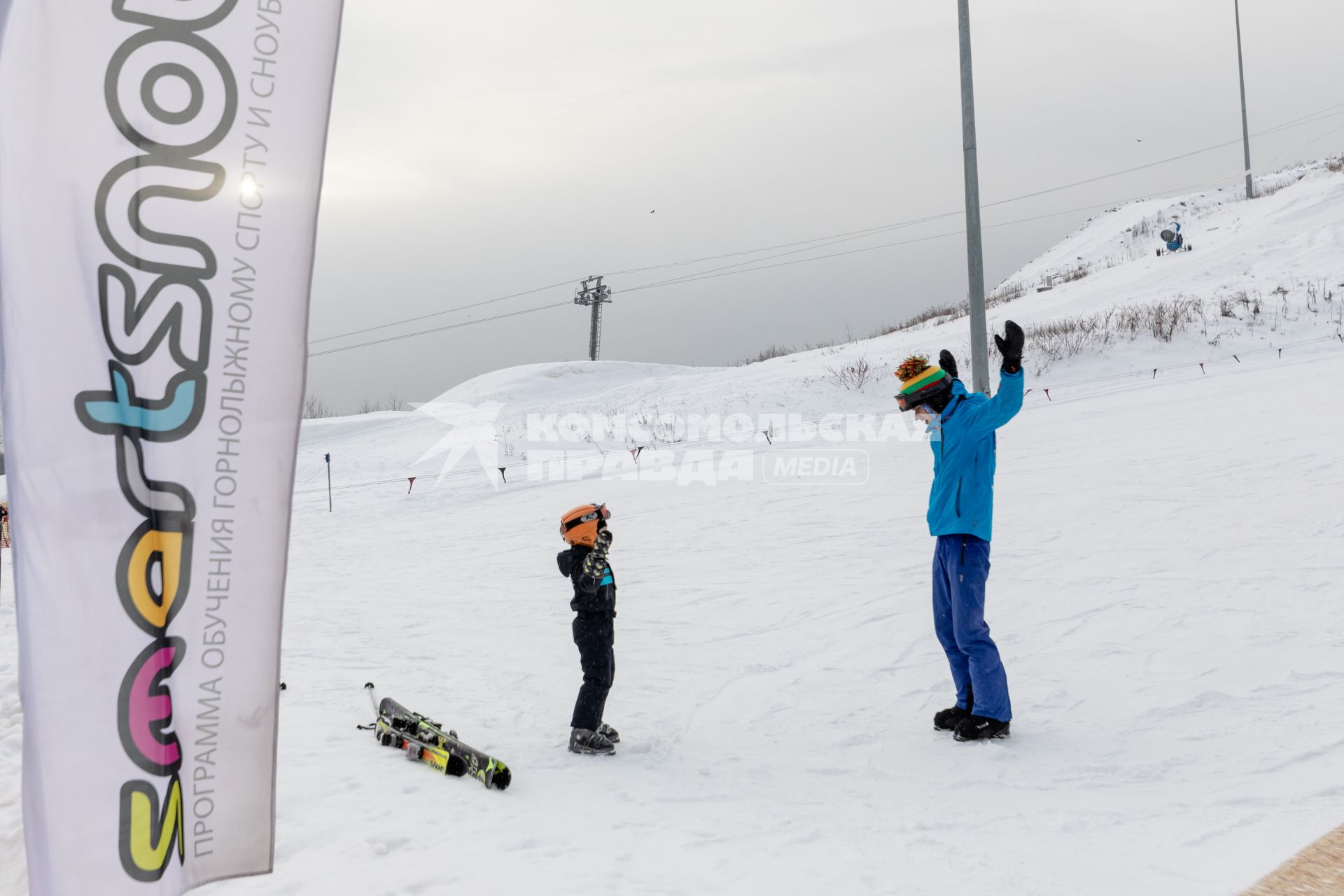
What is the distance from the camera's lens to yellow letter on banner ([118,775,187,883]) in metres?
2.54

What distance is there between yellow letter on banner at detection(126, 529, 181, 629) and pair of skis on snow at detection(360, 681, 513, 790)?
263cm

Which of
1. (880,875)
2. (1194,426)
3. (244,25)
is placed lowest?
(880,875)

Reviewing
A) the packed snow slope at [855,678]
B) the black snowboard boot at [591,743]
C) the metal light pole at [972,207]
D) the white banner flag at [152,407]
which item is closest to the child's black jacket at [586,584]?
the black snowboard boot at [591,743]

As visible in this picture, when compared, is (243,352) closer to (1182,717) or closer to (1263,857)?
(1263,857)

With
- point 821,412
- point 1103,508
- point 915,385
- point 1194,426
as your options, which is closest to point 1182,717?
point 915,385

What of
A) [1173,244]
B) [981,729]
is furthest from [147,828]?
[1173,244]

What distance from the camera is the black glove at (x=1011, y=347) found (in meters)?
4.78

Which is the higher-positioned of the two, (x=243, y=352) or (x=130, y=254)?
(x=130, y=254)

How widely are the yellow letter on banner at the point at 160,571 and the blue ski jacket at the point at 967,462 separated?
13.0 feet

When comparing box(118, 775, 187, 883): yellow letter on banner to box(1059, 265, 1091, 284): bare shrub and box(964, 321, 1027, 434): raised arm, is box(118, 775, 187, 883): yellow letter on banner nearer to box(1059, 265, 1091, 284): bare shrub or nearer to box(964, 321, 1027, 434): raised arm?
box(964, 321, 1027, 434): raised arm

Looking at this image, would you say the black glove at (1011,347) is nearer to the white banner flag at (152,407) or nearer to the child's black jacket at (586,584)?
the child's black jacket at (586,584)

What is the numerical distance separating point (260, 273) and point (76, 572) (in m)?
1.01

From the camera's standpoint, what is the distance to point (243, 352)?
104 inches

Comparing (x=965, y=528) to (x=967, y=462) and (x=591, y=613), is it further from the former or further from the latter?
(x=591, y=613)
